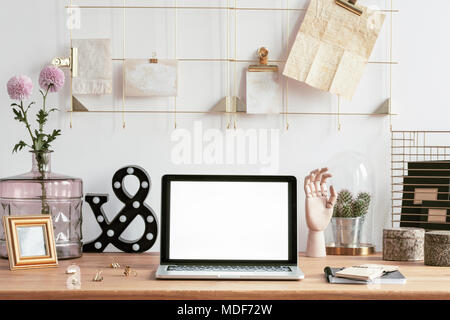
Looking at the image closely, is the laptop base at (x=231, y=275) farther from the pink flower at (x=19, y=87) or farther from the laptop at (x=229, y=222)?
the pink flower at (x=19, y=87)

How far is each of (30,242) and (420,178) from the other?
3.57 feet

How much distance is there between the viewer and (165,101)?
5.59 ft

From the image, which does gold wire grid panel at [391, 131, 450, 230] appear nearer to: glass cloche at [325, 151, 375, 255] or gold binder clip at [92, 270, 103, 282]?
glass cloche at [325, 151, 375, 255]

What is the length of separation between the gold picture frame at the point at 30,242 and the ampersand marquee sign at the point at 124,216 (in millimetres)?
202

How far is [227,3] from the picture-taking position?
Result: 1.71m

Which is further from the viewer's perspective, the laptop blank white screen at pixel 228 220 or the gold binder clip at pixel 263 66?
the gold binder clip at pixel 263 66

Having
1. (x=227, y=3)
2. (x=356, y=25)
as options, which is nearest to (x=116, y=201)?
(x=227, y=3)

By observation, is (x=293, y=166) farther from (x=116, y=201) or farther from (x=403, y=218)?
(x=116, y=201)

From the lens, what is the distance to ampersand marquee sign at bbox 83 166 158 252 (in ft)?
5.27

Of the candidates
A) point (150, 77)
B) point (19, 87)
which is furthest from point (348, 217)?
point (19, 87)

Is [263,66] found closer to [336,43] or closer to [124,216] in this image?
[336,43]

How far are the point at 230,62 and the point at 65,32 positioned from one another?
51cm

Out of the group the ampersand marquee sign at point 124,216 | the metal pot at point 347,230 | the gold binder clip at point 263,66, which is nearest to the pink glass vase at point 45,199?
the ampersand marquee sign at point 124,216

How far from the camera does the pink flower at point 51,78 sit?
5.14 feet
